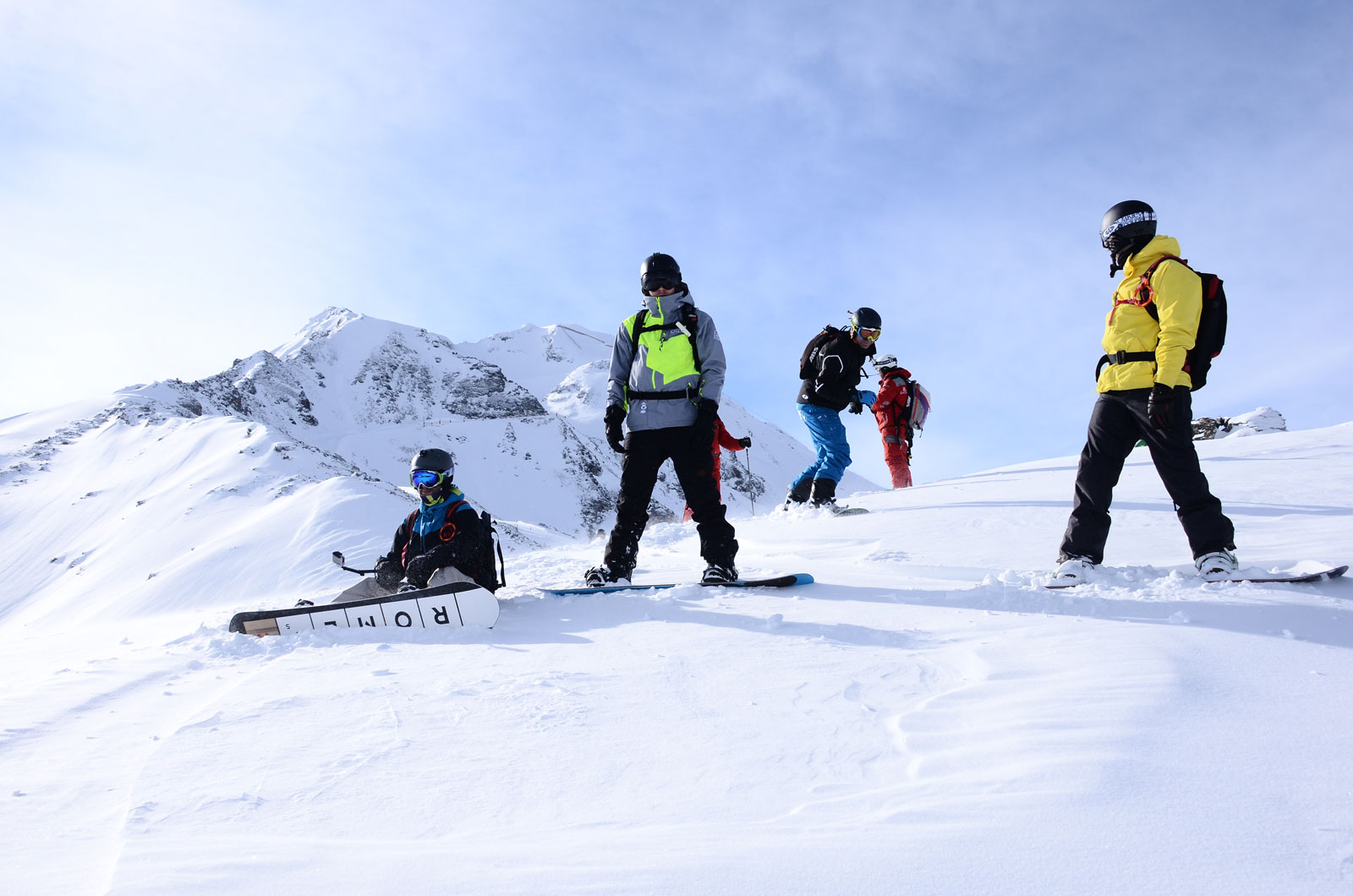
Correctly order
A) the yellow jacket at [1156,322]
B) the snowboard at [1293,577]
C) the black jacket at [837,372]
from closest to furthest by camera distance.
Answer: the snowboard at [1293,577] → the yellow jacket at [1156,322] → the black jacket at [837,372]

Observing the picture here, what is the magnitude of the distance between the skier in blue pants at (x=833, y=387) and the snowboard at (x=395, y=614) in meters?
4.49

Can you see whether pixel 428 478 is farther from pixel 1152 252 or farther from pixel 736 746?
pixel 1152 252

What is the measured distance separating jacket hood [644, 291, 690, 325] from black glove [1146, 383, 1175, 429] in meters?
2.64

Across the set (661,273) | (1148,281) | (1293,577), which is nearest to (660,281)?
(661,273)

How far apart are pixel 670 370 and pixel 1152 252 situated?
8.79 ft

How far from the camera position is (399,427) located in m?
66.1

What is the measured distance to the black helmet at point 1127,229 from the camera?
3855mm

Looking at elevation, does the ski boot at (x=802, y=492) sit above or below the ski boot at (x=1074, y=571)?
above

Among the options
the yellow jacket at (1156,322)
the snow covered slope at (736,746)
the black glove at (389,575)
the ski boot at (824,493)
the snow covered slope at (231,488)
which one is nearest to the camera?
the snow covered slope at (736,746)

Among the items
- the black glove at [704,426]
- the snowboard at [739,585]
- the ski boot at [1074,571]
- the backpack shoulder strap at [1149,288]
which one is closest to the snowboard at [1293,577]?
the ski boot at [1074,571]

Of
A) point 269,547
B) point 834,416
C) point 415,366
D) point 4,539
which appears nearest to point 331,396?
point 415,366

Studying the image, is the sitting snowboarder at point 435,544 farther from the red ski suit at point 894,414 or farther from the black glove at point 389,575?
the red ski suit at point 894,414

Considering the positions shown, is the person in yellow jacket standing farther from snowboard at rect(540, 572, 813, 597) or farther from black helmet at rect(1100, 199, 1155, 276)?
snowboard at rect(540, 572, 813, 597)

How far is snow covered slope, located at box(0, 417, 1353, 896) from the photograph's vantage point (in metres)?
1.40
